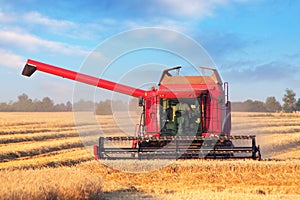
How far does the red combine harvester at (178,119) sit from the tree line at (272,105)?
60.5 m

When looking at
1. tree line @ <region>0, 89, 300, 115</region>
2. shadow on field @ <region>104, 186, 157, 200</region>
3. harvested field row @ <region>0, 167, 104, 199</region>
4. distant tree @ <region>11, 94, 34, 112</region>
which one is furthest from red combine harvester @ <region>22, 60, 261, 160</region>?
distant tree @ <region>11, 94, 34, 112</region>

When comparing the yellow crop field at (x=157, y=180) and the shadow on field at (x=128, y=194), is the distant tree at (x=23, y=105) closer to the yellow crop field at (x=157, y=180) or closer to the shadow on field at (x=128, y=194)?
the yellow crop field at (x=157, y=180)

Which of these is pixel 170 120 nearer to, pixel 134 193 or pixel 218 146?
pixel 218 146

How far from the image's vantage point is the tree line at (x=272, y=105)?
245ft

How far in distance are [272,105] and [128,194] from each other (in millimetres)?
75844

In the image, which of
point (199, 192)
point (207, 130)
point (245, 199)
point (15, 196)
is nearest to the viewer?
point (15, 196)

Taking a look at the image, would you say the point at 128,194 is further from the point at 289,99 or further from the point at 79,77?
the point at 289,99

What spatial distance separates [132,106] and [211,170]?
456 centimetres

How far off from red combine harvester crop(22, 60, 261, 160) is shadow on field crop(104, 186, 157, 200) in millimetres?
3206

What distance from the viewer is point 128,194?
8570 mm

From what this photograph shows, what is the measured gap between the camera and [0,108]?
81750mm

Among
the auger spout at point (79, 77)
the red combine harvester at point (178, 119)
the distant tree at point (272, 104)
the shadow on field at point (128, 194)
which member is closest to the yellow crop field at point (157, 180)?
the shadow on field at point (128, 194)

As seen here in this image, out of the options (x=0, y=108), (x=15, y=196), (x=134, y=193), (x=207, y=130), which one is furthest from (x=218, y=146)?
(x=0, y=108)

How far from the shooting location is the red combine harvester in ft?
40.3
